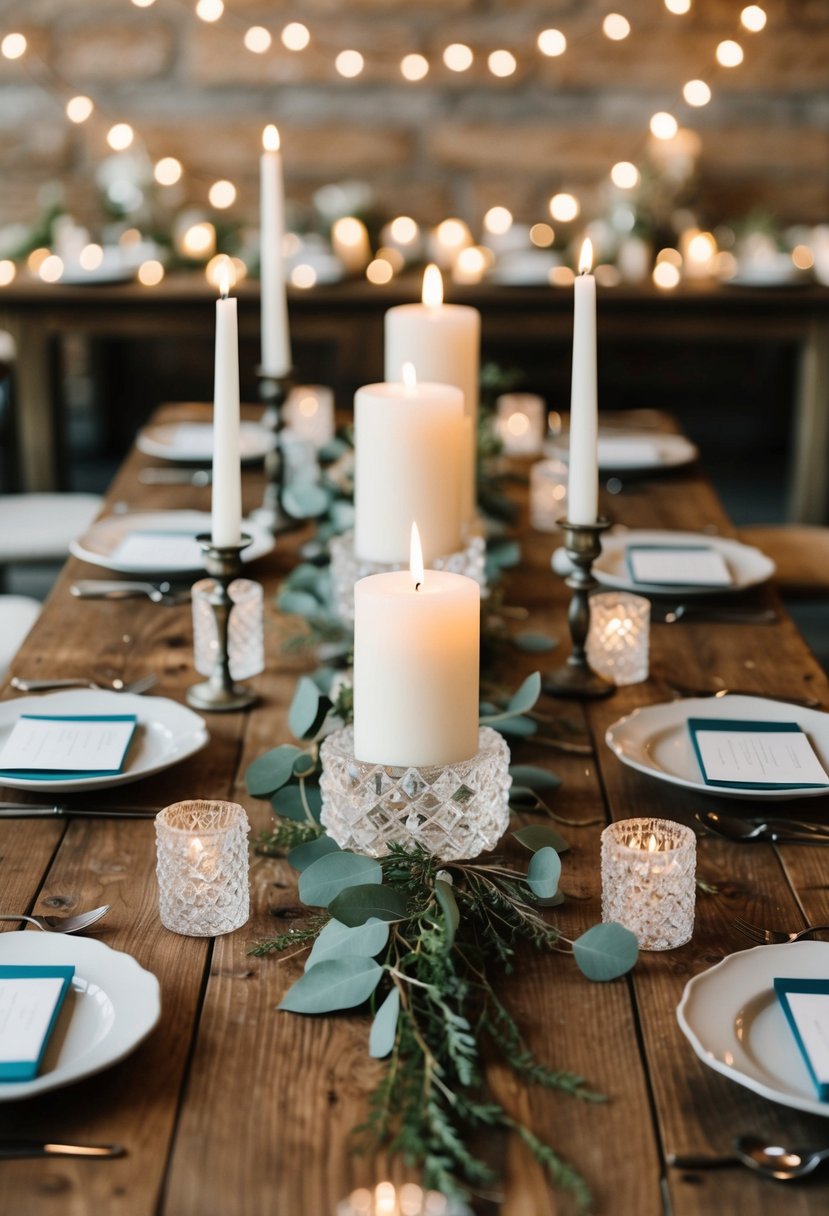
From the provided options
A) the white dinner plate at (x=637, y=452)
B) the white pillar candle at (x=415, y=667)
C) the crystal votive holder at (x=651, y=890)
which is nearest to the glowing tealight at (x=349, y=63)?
the white dinner plate at (x=637, y=452)

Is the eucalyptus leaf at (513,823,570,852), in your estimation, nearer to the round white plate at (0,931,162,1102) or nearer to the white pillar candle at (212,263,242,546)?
the round white plate at (0,931,162,1102)

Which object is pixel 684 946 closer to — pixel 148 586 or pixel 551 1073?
pixel 551 1073

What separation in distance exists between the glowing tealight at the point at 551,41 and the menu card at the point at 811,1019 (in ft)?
13.3

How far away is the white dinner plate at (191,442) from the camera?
2.46 m

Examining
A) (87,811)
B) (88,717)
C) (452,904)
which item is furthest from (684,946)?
(88,717)

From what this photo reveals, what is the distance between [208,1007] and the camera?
948 mm

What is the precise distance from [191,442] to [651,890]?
5.70 ft

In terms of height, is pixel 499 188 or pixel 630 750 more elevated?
pixel 499 188

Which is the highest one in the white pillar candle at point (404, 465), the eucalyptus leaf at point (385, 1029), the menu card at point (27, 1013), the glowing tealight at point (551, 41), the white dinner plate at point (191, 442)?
the glowing tealight at point (551, 41)

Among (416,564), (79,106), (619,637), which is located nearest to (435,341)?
(619,637)

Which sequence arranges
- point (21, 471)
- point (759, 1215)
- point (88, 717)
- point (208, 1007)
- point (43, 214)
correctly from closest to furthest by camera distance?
point (759, 1215) < point (208, 1007) < point (88, 717) < point (21, 471) < point (43, 214)

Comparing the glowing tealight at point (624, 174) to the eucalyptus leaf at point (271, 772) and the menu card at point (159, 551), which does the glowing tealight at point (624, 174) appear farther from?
the eucalyptus leaf at point (271, 772)

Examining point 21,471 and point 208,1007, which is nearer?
point 208,1007

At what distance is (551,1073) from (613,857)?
0.20 metres
